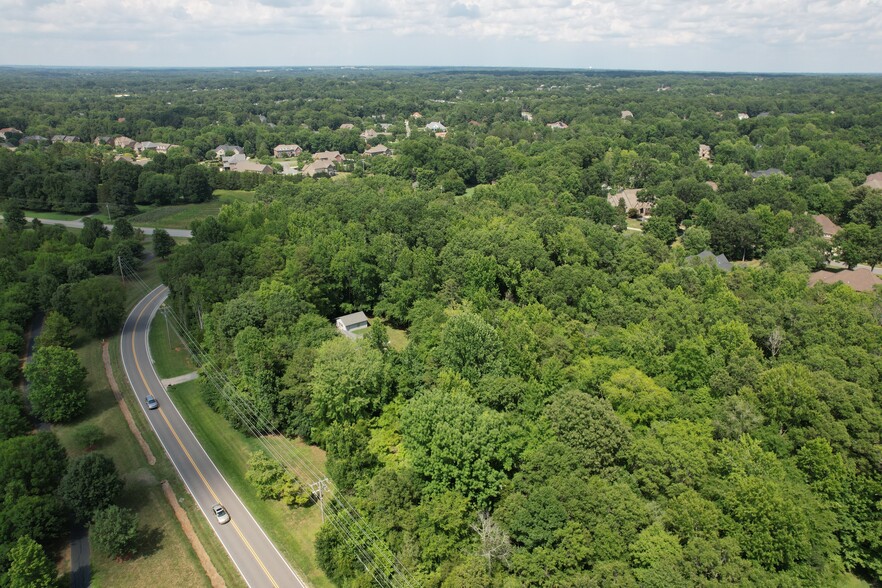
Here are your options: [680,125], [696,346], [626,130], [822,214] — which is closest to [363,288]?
[696,346]

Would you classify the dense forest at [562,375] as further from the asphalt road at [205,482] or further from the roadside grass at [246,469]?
the asphalt road at [205,482]

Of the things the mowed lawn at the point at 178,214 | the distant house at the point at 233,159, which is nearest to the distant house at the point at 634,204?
the mowed lawn at the point at 178,214

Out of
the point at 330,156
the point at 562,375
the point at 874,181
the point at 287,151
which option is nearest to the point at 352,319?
the point at 562,375

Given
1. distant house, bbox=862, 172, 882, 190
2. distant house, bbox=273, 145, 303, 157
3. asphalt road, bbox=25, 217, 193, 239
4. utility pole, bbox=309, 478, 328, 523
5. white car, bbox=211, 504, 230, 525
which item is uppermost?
distant house, bbox=862, 172, 882, 190

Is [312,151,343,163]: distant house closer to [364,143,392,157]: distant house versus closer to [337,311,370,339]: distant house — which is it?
[364,143,392,157]: distant house

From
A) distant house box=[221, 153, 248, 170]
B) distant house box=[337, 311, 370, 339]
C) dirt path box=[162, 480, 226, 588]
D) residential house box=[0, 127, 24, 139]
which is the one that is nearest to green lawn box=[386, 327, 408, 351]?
distant house box=[337, 311, 370, 339]

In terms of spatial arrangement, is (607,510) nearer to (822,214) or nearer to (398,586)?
(398,586)
